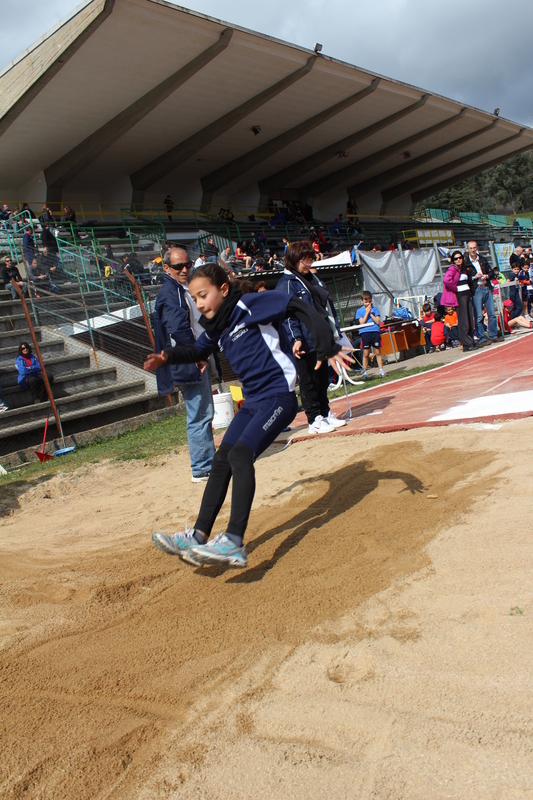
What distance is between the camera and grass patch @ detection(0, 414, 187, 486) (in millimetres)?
8000

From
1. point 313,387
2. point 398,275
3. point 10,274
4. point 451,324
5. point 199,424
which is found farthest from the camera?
point 398,275

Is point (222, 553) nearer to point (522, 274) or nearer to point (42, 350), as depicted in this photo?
point (42, 350)

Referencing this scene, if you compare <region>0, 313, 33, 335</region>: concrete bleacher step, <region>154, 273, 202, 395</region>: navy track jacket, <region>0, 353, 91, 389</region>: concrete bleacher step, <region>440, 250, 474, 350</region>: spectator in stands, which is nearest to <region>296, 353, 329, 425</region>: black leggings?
<region>154, 273, 202, 395</region>: navy track jacket

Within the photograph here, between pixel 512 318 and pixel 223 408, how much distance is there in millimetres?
10513

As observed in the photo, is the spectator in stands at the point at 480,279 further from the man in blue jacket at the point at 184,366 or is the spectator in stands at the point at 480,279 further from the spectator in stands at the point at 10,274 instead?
the spectator in stands at the point at 10,274

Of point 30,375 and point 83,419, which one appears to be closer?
point 30,375

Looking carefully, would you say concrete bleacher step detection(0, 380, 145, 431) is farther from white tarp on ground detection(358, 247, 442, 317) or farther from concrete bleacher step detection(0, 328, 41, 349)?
white tarp on ground detection(358, 247, 442, 317)

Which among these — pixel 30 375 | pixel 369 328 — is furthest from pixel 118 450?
pixel 369 328

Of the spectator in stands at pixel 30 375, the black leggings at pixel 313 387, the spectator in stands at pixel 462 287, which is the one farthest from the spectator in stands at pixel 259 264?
the black leggings at pixel 313 387

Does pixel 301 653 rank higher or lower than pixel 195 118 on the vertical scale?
lower

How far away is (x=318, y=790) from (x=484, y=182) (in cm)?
10365

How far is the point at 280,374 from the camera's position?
3.80 meters

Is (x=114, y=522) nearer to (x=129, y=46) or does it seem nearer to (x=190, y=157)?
(x=129, y=46)

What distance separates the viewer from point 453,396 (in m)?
7.51
